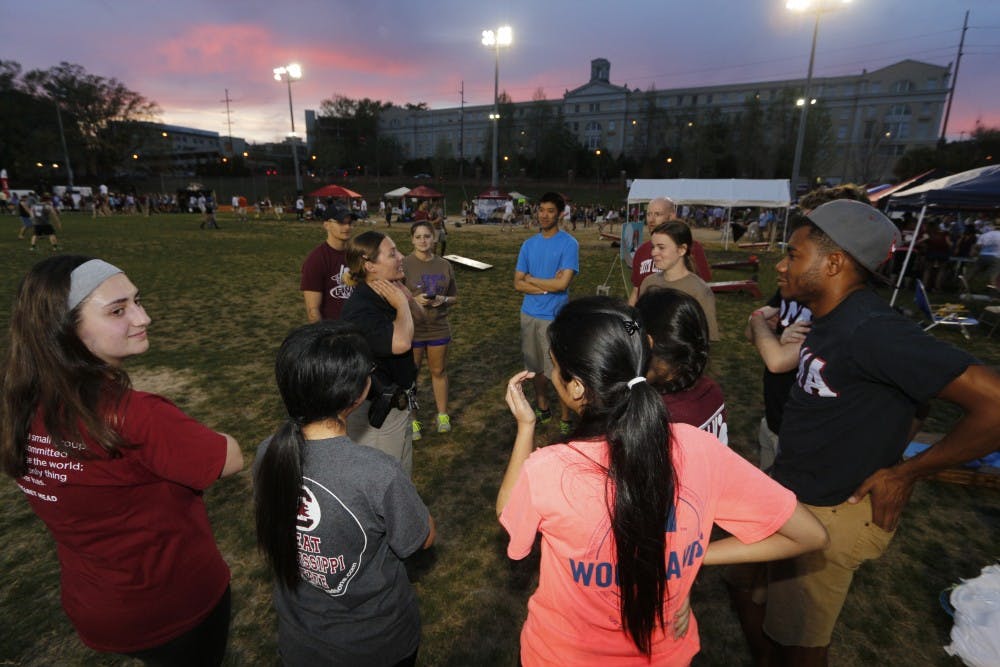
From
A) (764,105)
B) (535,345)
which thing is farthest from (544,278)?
(764,105)

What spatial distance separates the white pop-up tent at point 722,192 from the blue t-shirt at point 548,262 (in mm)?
Answer: 17417

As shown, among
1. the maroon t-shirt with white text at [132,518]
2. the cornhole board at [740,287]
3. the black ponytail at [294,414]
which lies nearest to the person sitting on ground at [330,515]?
the black ponytail at [294,414]

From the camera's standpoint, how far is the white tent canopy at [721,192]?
20.7 metres

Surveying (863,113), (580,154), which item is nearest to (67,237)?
(580,154)

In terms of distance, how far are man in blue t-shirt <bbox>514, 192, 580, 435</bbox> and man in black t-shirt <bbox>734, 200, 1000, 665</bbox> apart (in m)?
2.82

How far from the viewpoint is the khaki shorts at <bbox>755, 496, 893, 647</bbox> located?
204 centimetres

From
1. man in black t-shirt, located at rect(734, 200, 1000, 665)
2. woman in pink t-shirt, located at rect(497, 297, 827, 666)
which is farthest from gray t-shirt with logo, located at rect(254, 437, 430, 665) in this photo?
man in black t-shirt, located at rect(734, 200, 1000, 665)

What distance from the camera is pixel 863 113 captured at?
74.6 meters

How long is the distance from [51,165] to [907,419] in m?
86.3

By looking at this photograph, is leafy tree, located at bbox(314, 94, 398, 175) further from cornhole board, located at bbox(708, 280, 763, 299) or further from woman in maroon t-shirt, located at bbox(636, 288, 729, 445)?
woman in maroon t-shirt, located at bbox(636, 288, 729, 445)

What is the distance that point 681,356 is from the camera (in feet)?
6.44

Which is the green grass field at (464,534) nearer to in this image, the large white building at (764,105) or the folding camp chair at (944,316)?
the folding camp chair at (944,316)

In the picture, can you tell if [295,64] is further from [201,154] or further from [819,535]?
[201,154]

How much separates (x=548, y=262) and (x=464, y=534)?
2.86 m
